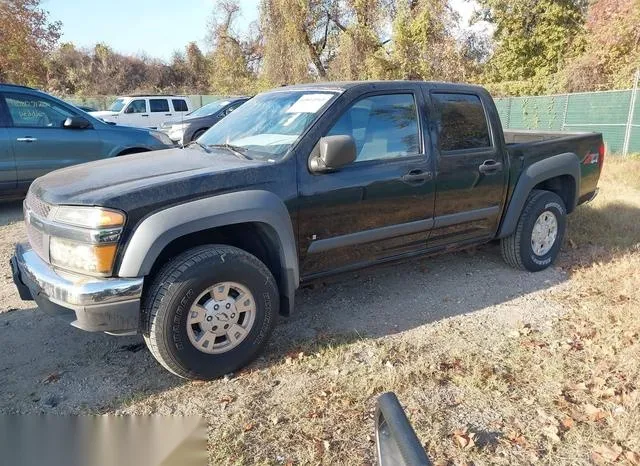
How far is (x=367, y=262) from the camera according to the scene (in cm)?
371

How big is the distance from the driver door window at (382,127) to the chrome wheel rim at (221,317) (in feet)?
4.28

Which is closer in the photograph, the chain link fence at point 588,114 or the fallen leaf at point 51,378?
the fallen leaf at point 51,378

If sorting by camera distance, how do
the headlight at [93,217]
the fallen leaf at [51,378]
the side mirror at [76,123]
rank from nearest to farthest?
the headlight at [93,217] < the fallen leaf at [51,378] < the side mirror at [76,123]

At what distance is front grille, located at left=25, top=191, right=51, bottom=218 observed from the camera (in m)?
2.89

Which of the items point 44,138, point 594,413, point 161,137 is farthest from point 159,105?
point 594,413

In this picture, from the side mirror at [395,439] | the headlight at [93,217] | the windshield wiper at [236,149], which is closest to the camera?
the side mirror at [395,439]

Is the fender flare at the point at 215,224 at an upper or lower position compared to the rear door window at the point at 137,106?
lower

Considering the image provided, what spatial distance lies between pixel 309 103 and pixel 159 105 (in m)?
17.8

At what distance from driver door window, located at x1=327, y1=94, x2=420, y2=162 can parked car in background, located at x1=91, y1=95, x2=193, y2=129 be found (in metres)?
16.0

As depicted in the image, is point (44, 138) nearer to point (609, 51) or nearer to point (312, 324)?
point (312, 324)

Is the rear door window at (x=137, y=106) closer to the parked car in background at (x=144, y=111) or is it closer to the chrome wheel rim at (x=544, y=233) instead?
the parked car in background at (x=144, y=111)

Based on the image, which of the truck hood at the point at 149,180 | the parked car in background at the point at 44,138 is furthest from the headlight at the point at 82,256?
the parked car in background at the point at 44,138

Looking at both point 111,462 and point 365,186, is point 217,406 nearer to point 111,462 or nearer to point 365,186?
point 111,462

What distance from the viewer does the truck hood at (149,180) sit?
270 cm
